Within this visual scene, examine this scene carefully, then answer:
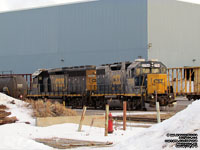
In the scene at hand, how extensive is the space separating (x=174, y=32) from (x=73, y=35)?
13096 millimetres

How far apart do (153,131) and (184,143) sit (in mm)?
1181

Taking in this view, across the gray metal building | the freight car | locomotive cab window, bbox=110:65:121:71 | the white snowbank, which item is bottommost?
the white snowbank

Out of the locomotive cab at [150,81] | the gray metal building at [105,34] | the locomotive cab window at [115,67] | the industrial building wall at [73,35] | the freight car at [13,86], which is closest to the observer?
the locomotive cab at [150,81]

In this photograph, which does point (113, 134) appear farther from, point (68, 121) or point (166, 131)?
point (166, 131)

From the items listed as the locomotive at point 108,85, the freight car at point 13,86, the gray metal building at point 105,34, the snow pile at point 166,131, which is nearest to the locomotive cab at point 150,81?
the locomotive at point 108,85

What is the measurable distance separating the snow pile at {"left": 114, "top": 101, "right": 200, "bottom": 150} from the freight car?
75.5 feet

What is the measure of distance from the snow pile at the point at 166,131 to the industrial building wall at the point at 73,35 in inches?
1461

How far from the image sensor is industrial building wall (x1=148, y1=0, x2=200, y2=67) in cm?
4588

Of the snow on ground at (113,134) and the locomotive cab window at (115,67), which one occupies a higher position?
the locomotive cab window at (115,67)

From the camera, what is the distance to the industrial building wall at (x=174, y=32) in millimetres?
45875

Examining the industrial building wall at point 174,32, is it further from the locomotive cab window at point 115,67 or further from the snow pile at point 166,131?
the snow pile at point 166,131

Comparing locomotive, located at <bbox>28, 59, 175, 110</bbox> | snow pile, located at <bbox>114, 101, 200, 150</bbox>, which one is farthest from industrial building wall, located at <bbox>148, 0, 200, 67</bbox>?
snow pile, located at <bbox>114, 101, 200, 150</bbox>

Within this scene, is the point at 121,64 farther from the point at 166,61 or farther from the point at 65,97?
the point at 166,61

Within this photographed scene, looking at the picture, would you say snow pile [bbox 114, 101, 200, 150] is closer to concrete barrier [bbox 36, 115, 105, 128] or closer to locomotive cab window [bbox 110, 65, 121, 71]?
concrete barrier [bbox 36, 115, 105, 128]
